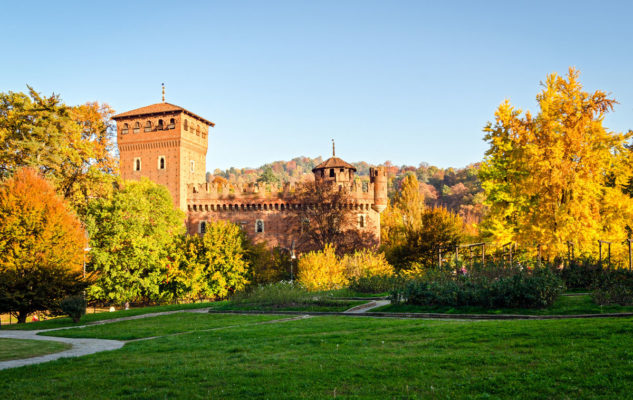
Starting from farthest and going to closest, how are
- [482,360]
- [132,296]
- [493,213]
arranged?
[132,296] < [493,213] < [482,360]

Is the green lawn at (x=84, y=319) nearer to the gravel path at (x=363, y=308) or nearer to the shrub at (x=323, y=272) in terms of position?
the shrub at (x=323, y=272)

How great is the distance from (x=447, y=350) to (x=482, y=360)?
→ 1.04 m

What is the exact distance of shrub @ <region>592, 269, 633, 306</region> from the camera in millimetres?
13555

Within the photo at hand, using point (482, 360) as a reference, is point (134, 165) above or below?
above

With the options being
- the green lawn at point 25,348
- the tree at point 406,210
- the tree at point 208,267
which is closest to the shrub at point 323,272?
the tree at point 208,267

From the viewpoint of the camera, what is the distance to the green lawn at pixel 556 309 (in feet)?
42.6

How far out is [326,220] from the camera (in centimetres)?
4300

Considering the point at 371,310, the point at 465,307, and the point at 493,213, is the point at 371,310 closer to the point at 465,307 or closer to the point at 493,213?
the point at 465,307

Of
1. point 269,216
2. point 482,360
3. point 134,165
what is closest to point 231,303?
point 482,360

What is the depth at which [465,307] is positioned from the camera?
15.5m

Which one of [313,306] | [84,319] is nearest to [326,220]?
[313,306]

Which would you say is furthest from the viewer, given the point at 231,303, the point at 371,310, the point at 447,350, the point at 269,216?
the point at 269,216

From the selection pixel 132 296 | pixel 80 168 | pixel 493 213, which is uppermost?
pixel 80 168

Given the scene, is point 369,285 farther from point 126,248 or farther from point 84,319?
point 126,248
